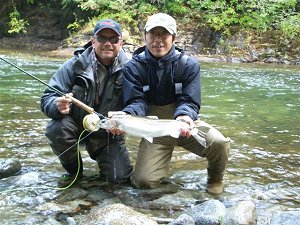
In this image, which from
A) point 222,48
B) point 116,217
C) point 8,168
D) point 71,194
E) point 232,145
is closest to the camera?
point 116,217

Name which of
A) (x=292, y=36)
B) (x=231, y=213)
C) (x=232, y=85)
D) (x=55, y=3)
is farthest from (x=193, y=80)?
(x=55, y=3)

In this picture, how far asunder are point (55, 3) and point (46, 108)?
76.6 feet

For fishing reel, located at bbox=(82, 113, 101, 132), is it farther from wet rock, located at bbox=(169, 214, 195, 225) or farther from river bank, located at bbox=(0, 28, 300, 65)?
river bank, located at bbox=(0, 28, 300, 65)

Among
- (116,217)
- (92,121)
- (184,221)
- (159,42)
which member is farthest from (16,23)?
(184,221)

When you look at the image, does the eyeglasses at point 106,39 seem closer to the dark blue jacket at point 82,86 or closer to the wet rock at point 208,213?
the dark blue jacket at point 82,86

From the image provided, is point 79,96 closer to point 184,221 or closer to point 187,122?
point 187,122

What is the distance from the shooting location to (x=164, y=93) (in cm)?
456

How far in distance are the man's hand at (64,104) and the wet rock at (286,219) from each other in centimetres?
205

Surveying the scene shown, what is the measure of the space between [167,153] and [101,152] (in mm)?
715

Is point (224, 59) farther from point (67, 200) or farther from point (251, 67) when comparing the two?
point (67, 200)

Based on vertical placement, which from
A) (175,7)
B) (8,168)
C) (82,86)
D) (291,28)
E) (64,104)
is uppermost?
(175,7)

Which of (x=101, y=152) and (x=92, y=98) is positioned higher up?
(x=92, y=98)

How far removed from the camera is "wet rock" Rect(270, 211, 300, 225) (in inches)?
134

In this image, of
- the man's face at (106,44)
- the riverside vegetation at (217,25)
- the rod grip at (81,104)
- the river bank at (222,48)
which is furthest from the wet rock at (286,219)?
the river bank at (222,48)
